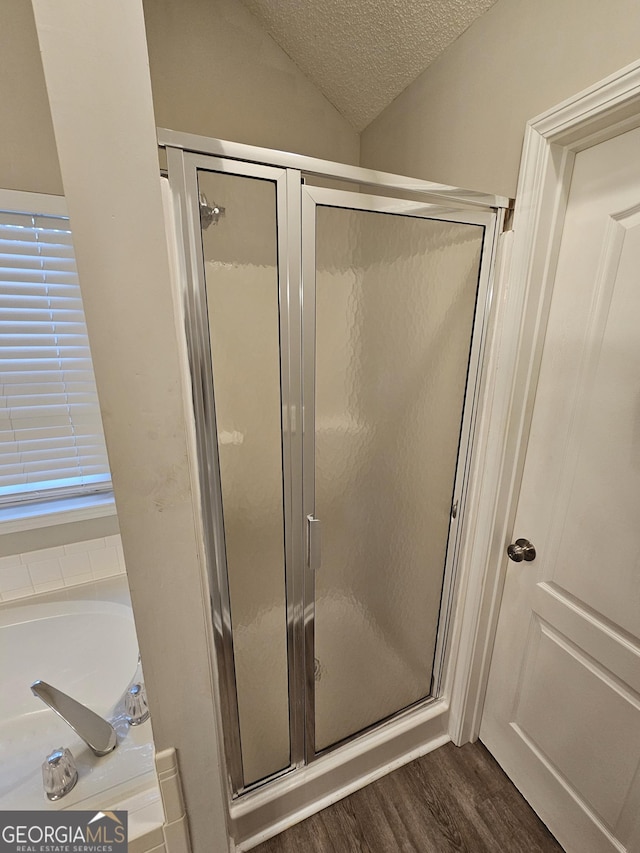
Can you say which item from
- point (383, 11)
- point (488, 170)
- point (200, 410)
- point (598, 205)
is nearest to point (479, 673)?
point (200, 410)

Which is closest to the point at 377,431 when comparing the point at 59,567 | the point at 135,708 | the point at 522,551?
the point at 522,551

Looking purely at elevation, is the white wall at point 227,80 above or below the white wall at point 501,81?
above

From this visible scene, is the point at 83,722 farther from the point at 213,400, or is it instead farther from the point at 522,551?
the point at 522,551

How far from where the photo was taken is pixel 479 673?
4.46ft

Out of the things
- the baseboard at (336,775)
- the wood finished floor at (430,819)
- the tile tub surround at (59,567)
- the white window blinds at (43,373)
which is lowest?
the wood finished floor at (430,819)

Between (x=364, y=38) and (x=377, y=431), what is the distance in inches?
50.3

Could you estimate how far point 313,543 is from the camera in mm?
1015

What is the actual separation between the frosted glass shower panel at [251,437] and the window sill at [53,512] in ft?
2.39

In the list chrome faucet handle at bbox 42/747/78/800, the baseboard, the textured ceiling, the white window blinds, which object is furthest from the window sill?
the textured ceiling

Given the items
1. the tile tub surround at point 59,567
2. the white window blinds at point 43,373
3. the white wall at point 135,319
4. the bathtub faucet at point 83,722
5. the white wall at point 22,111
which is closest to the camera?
the white wall at point 135,319

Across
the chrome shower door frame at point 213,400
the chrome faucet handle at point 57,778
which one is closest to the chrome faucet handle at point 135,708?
the chrome faucet handle at point 57,778

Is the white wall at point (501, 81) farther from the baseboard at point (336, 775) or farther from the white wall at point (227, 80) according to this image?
the baseboard at point (336, 775)
